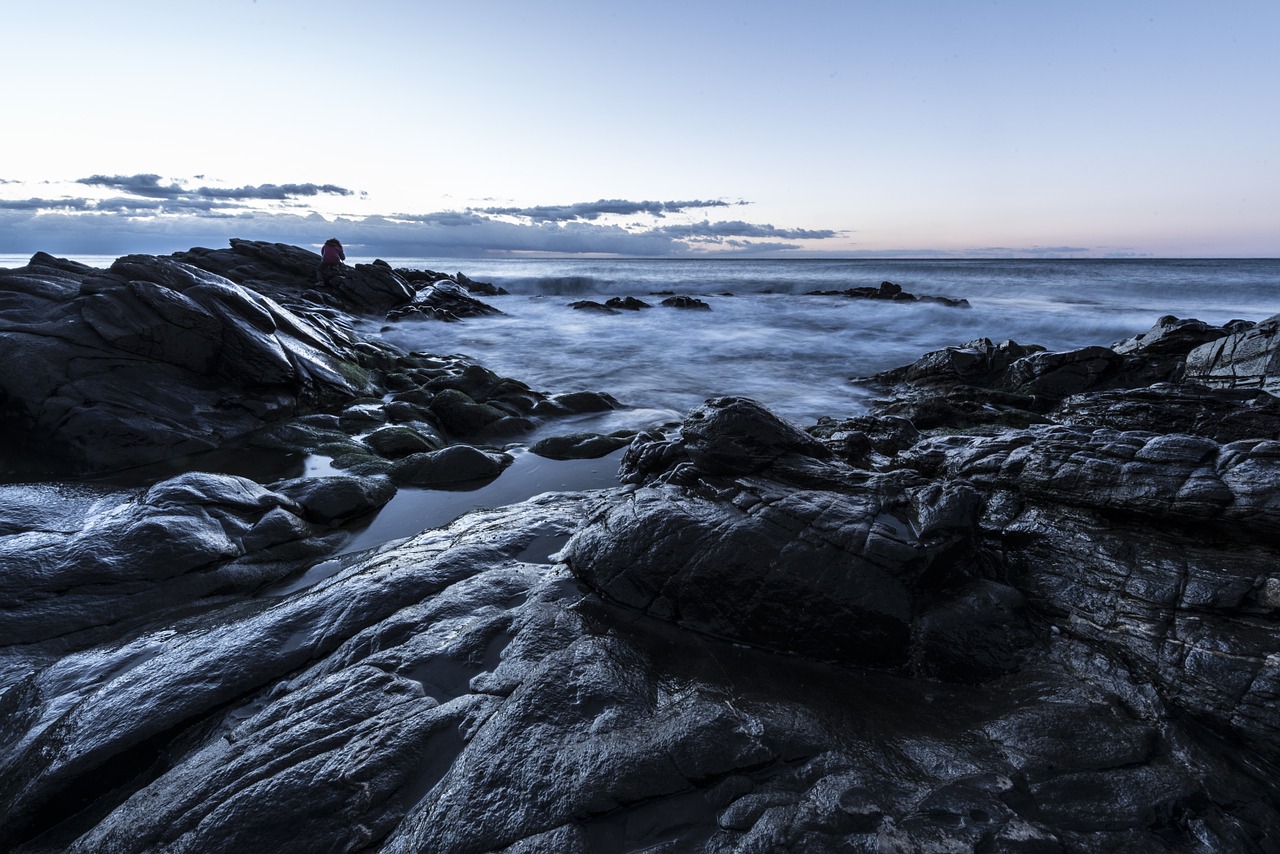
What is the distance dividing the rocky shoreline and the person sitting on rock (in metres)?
23.8

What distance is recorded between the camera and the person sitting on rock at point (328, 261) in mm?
27562

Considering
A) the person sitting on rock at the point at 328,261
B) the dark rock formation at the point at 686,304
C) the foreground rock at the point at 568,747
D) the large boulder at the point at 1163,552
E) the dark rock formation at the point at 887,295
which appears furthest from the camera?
the dark rock formation at the point at 686,304

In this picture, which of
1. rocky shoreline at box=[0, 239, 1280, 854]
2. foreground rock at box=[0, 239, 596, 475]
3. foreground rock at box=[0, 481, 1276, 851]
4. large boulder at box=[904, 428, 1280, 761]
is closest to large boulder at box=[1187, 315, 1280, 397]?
large boulder at box=[904, 428, 1280, 761]

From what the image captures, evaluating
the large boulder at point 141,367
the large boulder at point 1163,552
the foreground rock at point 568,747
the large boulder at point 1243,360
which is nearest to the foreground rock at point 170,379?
the large boulder at point 141,367

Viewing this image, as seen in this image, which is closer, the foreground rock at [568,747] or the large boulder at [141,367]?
the foreground rock at [568,747]

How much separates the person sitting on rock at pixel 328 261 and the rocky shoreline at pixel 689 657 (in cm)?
2382

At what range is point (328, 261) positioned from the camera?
28.0m

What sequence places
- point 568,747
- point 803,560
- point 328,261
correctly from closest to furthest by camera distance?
point 568,747 < point 803,560 < point 328,261

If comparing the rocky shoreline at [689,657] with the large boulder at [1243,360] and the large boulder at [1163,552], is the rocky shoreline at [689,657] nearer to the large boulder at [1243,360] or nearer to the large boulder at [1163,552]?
the large boulder at [1163,552]

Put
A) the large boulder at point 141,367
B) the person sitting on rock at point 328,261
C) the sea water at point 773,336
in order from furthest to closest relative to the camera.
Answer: the person sitting on rock at point 328,261, the sea water at point 773,336, the large boulder at point 141,367

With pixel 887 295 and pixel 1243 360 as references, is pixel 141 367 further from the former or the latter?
pixel 887 295

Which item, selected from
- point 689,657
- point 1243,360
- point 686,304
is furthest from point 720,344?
point 689,657

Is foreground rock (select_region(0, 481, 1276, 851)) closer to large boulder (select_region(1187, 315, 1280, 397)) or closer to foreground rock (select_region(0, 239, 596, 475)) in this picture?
foreground rock (select_region(0, 239, 596, 475))

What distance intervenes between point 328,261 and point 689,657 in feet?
99.4
